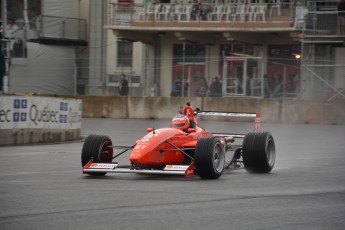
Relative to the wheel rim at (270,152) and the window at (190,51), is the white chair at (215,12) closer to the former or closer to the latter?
the window at (190,51)

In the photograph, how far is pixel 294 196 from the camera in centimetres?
1123

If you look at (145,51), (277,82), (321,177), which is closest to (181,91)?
(277,82)

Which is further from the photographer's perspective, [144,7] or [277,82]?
[144,7]

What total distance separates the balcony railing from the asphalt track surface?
827 inches

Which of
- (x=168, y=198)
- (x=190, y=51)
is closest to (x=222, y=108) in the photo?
(x=190, y=51)

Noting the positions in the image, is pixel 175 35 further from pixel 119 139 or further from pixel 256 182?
pixel 256 182

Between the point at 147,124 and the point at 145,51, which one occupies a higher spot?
the point at 145,51

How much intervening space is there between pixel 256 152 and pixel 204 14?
2638cm

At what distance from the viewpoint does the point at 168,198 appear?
35.7 feet

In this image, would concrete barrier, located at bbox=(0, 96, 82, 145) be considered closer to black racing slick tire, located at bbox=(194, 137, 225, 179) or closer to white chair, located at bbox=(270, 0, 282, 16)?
black racing slick tire, located at bbox=(194, 137, 225, 179)

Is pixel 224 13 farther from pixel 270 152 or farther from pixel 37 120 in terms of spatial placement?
pixel 270 152

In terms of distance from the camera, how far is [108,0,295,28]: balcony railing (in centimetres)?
3822

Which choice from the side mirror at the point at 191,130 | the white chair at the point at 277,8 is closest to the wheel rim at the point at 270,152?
the side mirror at the point at 191,130

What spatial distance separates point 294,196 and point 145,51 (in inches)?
1323
